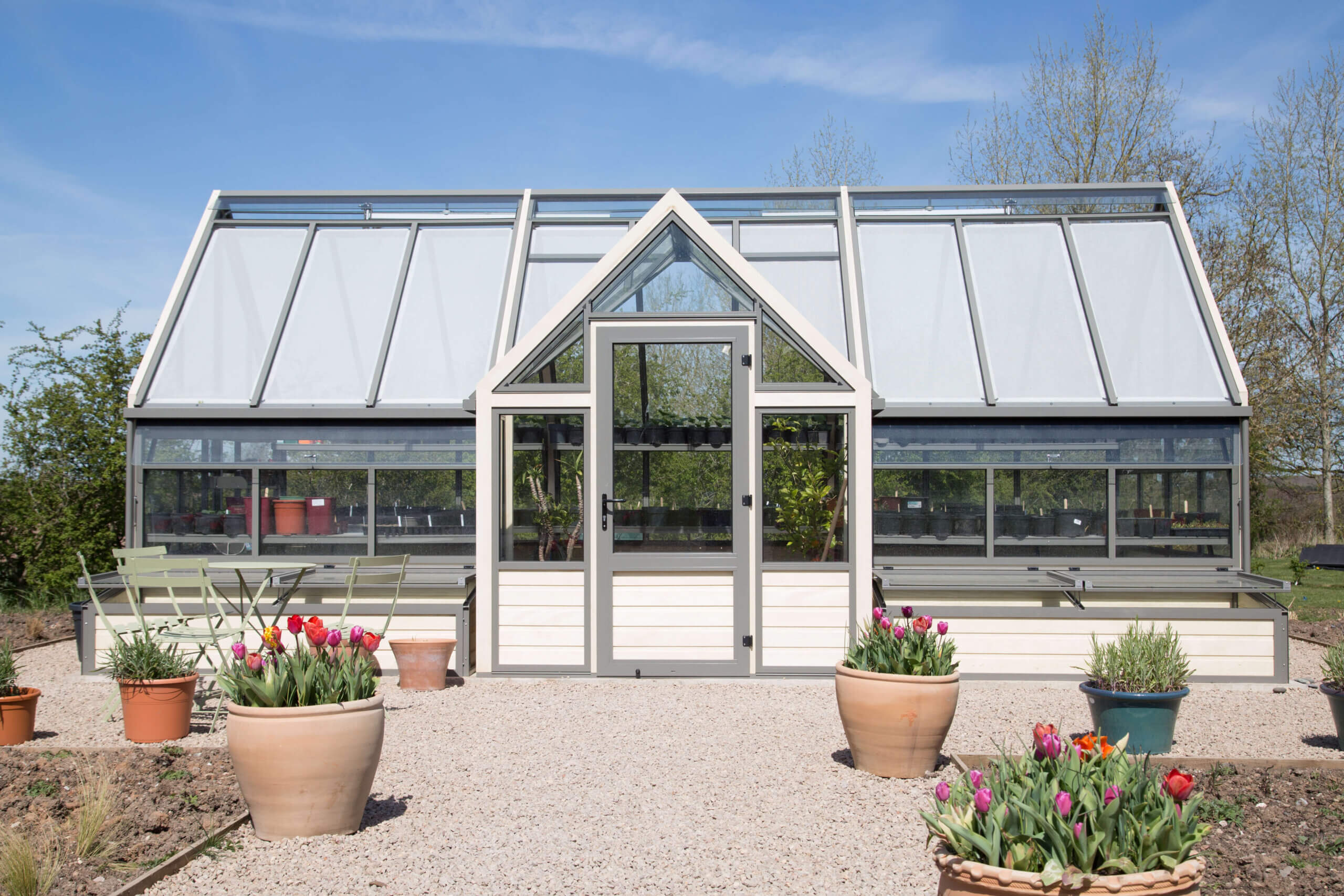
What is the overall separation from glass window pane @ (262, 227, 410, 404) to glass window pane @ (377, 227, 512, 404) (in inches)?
8.2

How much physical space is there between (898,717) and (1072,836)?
109 inches

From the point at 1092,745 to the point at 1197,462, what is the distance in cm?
704

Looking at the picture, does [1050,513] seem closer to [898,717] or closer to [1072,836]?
[898,717]

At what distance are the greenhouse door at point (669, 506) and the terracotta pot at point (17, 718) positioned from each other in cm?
405

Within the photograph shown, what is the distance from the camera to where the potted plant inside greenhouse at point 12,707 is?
21.7ft

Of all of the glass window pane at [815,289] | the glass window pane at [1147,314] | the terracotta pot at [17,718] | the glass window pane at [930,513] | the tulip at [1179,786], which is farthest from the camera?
the glass window pane at [815,289]

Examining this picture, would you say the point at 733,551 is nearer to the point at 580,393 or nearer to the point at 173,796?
the point at 580,393

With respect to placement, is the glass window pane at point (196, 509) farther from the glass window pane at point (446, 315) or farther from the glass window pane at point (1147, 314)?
the glass window pane at point (1147, 314)

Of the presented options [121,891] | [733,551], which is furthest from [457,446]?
[121,891]

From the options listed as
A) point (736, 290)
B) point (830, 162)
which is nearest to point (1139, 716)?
point (736, 290)

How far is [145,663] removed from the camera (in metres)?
6.83

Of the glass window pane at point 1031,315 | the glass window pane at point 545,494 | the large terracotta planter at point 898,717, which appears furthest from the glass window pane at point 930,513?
the large terracotta planter at point 898,717

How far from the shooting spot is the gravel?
14.1 ft

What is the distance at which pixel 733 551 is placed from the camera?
867 centimetres
